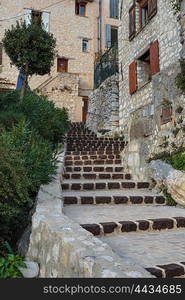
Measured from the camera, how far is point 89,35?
21969 mm

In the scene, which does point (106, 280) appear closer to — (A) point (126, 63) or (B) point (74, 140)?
(B) point (74, 140)

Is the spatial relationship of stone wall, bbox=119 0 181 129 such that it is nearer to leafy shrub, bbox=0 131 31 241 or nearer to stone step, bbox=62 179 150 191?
stone step, bbox=62 179 150 191

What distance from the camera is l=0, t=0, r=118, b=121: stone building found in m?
19.4

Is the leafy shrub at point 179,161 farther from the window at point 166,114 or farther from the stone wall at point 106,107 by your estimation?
the stone wall at point 106,107

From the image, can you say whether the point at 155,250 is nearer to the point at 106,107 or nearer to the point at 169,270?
the point at 169,270

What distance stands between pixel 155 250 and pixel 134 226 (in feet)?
2.57

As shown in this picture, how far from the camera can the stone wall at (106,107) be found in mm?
13299

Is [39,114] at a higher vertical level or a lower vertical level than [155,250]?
higher

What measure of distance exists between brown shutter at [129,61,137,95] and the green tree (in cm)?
324

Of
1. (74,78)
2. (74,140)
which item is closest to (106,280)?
(74,140)

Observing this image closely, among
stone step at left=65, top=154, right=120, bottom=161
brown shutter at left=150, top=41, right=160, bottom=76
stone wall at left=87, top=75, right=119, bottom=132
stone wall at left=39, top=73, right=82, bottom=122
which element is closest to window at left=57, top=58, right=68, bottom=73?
stone wall at left=39, top=73, right=82, bottom=122

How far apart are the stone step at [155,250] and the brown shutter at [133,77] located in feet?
27.6

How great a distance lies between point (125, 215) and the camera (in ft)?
14.3

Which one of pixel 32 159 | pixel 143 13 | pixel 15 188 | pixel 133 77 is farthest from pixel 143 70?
pixel 15 188
